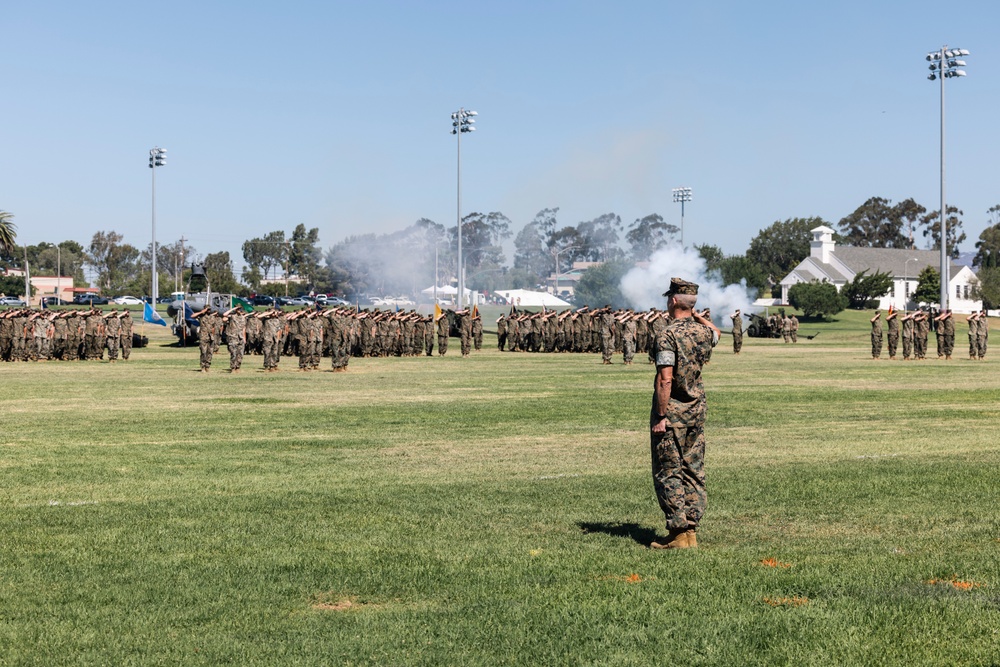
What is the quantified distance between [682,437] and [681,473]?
0.92 feet

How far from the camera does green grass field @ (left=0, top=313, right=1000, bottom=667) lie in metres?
7.09

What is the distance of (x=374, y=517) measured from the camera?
11.4 meters

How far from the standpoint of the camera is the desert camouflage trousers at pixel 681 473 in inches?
382

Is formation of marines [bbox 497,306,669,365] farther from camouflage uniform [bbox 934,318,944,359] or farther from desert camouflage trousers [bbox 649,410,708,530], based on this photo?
desert camouflage trousers [bbox 649,410,708,530]

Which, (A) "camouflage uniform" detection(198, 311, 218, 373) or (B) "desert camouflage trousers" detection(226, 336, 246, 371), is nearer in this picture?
(A) "camouflage uniform" detection(198, 311, 218, 373)

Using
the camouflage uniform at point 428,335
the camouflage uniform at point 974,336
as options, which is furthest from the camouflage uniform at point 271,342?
the camouflage uniform at point 974,336

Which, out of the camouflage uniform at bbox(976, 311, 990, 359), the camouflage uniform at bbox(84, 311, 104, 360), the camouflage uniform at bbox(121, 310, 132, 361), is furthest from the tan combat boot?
the camouflage uniform at bbox(976, 311, 990, 359)

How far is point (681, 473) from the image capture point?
386 inches

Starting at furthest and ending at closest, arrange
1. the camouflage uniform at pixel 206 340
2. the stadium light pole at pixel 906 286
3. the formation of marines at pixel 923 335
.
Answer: the stadium light pole at pixel 906 286 → the formation of marines at pixel 923 335 → the camouflage uniform at pixel 206 340

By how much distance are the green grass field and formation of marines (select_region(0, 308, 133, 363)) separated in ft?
67.3

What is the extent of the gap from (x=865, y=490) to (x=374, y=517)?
4870 mm

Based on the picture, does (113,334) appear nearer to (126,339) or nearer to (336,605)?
(126,339)

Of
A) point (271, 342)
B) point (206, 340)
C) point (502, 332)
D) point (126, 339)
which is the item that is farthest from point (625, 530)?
point (502, 332)

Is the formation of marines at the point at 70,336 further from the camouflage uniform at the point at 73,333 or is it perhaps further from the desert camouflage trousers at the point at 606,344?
the desert camouflage trousers at the point at 606,344
